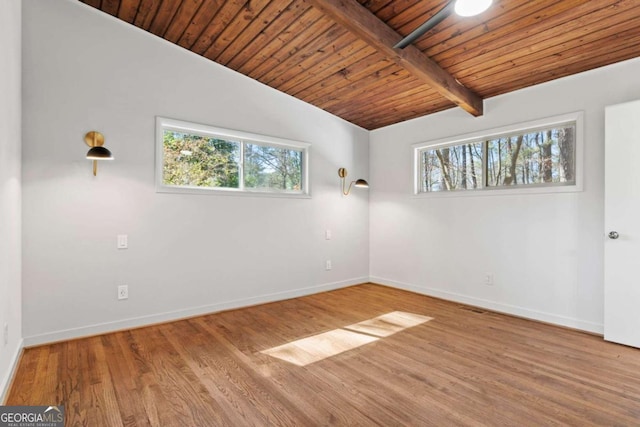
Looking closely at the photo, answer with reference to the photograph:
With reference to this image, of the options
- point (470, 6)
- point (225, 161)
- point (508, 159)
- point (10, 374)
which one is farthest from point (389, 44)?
point (10, 374)

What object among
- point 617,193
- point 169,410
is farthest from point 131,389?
point 617,193

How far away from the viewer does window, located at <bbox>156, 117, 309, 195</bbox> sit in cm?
352

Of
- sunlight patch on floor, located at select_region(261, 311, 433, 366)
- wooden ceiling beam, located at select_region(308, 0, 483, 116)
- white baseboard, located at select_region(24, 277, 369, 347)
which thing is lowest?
sunlight patch on floor, located at select_region(261, 311, 433, 366)

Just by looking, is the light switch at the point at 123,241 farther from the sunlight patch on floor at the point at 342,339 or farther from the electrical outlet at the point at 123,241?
the sunlight patch on floor at the point at 342,339

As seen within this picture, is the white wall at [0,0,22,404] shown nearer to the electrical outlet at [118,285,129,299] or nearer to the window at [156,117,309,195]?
the electrical outlet at [118,285,129,299]

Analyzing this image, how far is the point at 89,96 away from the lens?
3.02 meters

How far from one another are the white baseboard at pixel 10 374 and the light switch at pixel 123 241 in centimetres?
103

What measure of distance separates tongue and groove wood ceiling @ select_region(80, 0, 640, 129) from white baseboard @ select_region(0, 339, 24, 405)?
310cm

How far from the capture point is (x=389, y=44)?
2912 mm

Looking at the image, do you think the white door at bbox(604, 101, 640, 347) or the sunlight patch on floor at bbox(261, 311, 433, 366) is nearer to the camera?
the sunlight patch on floor at bbox(261, 311, 433, 366)

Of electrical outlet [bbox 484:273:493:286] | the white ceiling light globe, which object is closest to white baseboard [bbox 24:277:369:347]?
electrical outlet [bbox 484:273:493:286]

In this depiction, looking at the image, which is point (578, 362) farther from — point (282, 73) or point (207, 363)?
point (282, 73)

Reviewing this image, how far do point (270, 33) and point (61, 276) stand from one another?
301 centimetres

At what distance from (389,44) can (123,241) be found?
3157 mm
